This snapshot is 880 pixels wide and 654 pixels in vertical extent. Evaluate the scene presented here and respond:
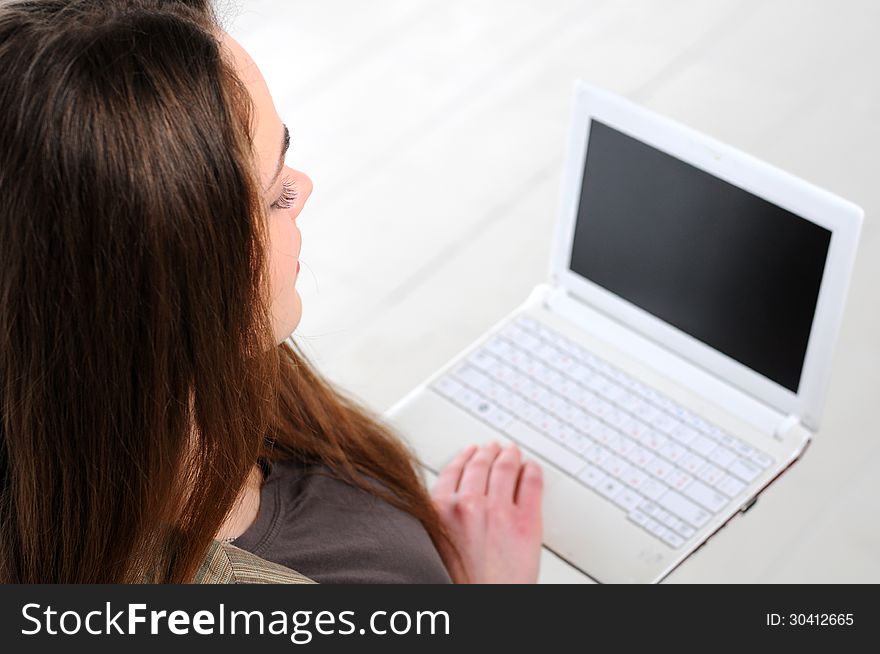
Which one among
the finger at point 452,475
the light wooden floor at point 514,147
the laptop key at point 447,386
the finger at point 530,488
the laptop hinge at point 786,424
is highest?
the light wooden floor at point 514,147

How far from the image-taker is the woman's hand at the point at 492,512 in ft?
3.71

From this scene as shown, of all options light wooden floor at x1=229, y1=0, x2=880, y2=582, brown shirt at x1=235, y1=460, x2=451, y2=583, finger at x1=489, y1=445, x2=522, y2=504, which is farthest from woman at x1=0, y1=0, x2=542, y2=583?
light wooden floor at x1=229, y1=0, x2=880, y2=582

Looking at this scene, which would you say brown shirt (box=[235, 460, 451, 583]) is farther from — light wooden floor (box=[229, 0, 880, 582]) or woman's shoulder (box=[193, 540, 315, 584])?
light wooden floor (box=[229, 0, 880, 582])

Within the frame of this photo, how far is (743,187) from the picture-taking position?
3.56 feet

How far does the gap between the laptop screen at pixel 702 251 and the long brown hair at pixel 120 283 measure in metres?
0.49

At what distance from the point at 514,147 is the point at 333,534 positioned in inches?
33.2

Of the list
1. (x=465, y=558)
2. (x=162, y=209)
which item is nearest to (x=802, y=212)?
(x=465, y=558)

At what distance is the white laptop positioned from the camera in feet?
3.58

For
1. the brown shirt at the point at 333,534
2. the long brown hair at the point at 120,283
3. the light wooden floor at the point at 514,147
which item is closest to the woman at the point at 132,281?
the long brown hair at the point at 120,283

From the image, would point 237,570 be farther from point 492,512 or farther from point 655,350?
point 655,350

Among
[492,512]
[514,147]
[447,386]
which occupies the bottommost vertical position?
[492,512]

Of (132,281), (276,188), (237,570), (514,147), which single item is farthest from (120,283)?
(514,147)

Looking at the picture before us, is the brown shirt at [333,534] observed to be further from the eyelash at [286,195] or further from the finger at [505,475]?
the eyelash at [286,195]

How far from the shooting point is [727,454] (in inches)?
46.0
